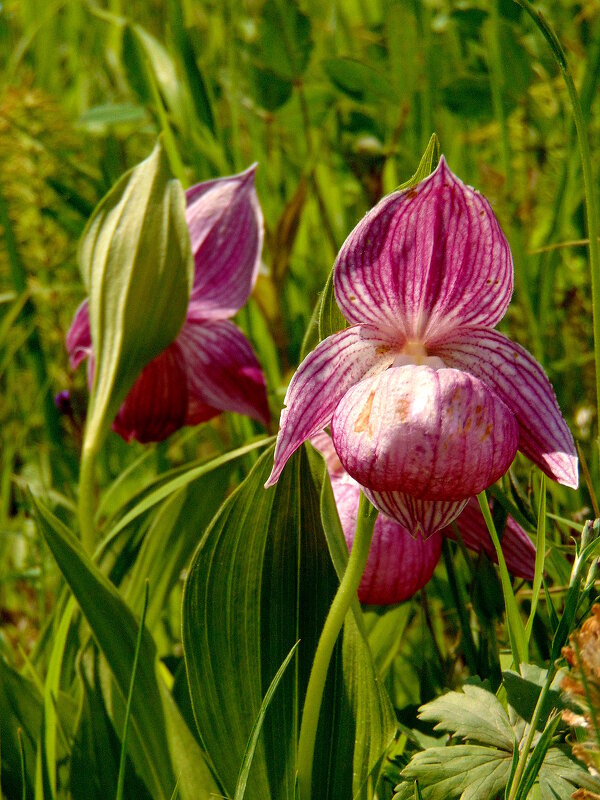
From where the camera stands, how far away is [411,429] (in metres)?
0.67

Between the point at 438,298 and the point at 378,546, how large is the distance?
33 centimetres

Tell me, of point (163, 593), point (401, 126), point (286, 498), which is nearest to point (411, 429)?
point (286, 498)

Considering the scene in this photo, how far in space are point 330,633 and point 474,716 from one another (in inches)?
6.9

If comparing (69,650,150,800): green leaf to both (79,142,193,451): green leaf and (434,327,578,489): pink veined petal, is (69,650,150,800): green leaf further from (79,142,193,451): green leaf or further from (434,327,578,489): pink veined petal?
(434,327,578,489): pink veined petal

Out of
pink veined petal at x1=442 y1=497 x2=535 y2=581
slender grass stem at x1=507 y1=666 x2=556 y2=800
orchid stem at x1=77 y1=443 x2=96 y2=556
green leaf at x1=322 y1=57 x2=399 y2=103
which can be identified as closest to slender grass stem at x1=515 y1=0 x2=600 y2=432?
pink veined petal at x1=442 y1=497 x2=535 y2=581

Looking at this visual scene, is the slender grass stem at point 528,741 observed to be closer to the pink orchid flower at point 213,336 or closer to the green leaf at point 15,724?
the green leaf at point 15,724

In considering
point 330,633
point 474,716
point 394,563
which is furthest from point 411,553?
point 474,716

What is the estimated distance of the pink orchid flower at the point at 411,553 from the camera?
948mm

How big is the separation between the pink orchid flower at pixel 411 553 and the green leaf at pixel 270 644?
0.06m

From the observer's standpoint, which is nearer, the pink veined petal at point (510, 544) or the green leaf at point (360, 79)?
the pink veined petal at point (510, 544)

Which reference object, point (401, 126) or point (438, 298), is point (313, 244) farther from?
point (438, 298)

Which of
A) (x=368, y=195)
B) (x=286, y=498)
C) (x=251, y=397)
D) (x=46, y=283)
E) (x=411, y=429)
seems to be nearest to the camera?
(x=411, y=429)

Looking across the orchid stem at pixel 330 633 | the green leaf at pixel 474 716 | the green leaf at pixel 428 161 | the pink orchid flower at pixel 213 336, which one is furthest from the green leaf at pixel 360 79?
the green leaf at pixel 474 716

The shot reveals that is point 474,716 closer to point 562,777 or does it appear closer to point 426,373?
point 562,777
